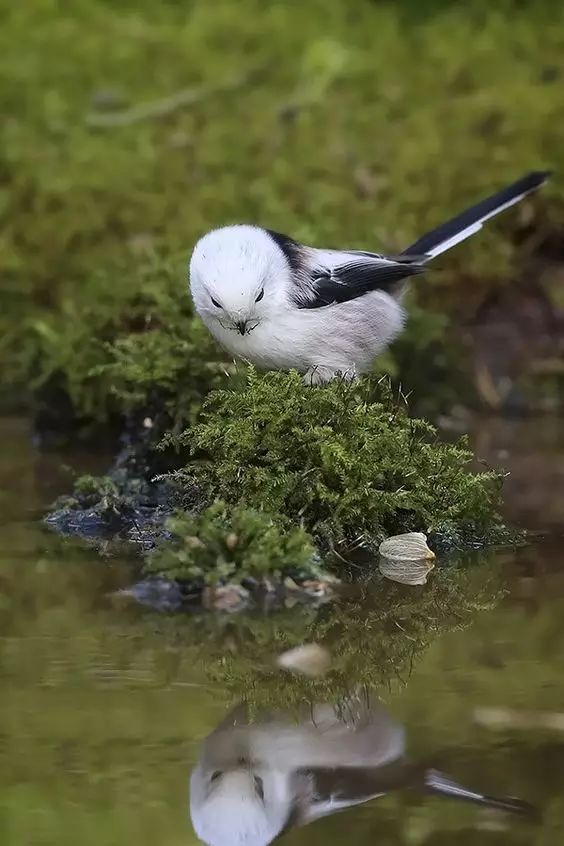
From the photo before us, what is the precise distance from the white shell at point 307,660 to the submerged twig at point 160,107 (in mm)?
3703

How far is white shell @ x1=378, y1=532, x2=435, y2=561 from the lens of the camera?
337 cm

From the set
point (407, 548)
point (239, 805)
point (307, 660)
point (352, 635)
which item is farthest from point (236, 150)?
point (239, 805)

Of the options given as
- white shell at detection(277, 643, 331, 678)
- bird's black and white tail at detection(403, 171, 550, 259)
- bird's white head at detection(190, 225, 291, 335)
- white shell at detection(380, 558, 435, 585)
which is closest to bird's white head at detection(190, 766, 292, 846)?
white shell at detection(277, 643, 331, 678)

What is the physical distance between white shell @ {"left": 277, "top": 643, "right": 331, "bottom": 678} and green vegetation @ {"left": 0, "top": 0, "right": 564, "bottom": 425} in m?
1.68

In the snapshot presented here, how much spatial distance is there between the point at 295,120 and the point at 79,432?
71.3 inches

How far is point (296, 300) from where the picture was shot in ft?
12.7

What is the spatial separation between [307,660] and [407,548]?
2.29 ft

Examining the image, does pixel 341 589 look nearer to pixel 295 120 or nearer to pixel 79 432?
pixel 79 432

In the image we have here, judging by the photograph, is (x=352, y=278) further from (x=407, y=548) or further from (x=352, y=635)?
(x=352, y=635)

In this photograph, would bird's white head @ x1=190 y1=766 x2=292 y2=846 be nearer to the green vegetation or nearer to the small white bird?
the small white bird

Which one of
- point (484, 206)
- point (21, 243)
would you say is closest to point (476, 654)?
point (484, 206)

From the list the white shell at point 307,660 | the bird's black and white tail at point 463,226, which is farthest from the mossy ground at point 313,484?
the bird's black and white tail at point 463,226

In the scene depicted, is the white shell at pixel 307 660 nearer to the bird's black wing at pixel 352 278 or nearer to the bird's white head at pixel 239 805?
the bird's white head at pixel 239 805

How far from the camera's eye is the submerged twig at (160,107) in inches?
240
